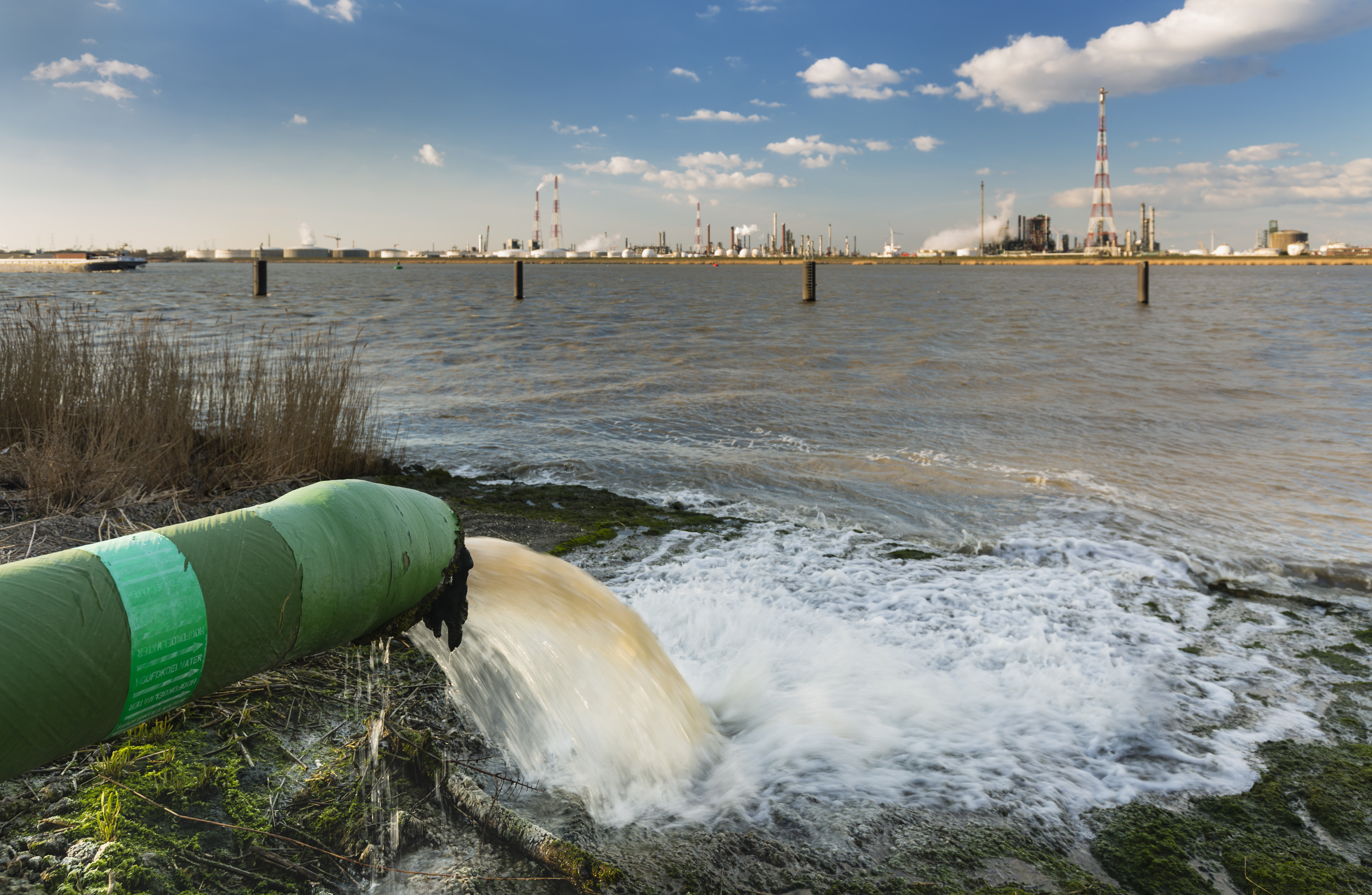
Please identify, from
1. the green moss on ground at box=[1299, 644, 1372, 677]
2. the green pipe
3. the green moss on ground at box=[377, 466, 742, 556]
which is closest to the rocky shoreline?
the green pipe

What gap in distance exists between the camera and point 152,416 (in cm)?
809

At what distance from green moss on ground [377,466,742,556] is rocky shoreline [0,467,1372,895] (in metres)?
3.65

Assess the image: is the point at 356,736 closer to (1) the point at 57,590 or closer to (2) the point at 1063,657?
(1) the point at 57,590

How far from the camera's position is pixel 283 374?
1020cm

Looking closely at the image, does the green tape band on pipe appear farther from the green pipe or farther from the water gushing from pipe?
the water gushing from pipe

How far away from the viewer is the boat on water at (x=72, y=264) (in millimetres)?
107688

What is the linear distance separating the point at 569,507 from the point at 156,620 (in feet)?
21.1

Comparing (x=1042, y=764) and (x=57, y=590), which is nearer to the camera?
(x=57, y=590)

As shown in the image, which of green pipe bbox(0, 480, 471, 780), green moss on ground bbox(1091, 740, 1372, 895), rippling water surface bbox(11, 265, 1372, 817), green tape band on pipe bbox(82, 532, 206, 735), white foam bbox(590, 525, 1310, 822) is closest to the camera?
green pipe bbox(0, 480, 471, 780)

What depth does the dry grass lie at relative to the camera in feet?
24.1

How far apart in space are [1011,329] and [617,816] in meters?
35.9

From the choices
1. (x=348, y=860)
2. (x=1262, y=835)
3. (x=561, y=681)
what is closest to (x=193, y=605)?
(x=348, y=860)

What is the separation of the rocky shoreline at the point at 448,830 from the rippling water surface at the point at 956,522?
0.26m

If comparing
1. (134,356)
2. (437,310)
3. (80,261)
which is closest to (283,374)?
(134,356)
